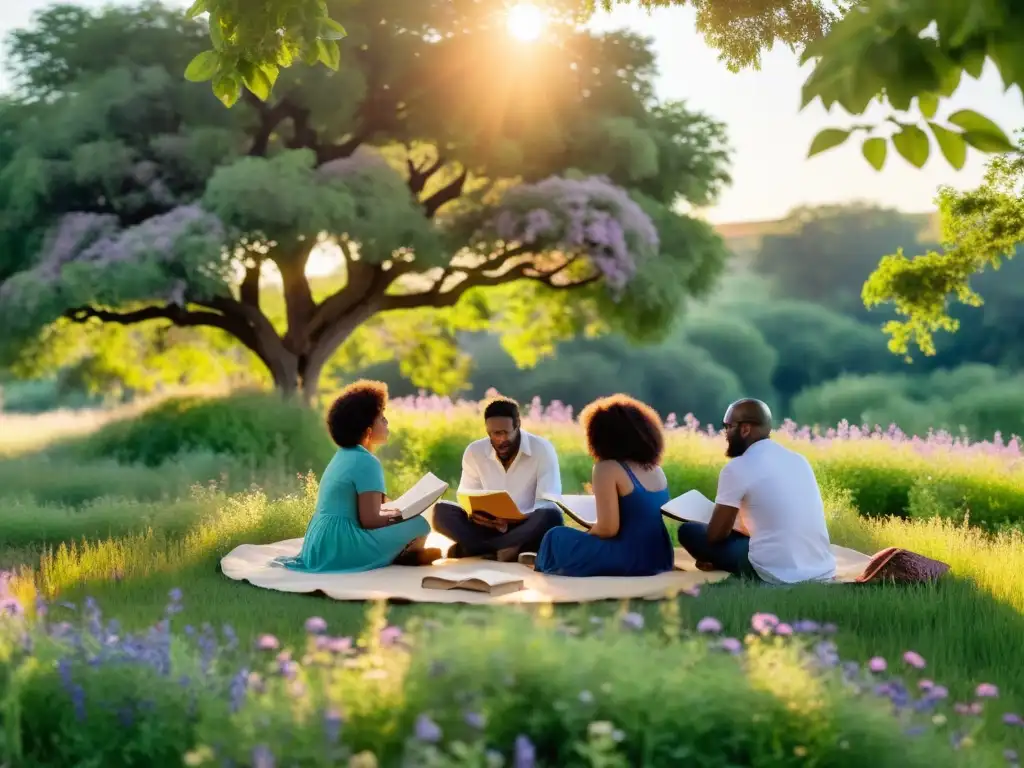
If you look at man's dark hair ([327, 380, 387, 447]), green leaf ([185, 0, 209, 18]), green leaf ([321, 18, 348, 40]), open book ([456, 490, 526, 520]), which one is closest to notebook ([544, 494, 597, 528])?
open book ([456, 490, 526, 520])

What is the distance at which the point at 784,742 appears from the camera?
131 inches

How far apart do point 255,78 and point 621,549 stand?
11.9ft

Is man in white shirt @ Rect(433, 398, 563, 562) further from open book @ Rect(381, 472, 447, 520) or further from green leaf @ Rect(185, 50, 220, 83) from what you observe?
green leaf @ Rect(185, 50, 220, 83)

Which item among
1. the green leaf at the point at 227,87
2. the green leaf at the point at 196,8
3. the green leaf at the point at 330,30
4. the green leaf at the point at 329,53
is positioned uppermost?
the green leaf at the point at 196,8

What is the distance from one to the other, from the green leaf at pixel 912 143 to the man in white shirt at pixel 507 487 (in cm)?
507

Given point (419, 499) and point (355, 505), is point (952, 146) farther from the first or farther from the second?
point (355, 505)

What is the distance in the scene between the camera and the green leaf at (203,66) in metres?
5.61

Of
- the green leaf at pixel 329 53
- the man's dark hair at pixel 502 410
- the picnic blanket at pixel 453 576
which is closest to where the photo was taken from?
the green leaf at pixel 329 53

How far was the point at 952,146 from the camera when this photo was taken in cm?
321

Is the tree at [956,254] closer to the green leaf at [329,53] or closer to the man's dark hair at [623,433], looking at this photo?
the man's dark hair at [623,433]

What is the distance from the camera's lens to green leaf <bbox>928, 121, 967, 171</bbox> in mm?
3199

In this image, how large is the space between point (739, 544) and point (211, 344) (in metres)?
18.9

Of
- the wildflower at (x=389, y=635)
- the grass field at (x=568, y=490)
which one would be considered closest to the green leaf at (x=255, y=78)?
the grass field at (x=568, y=490)

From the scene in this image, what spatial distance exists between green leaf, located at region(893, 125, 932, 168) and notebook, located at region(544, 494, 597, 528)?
178 inches
